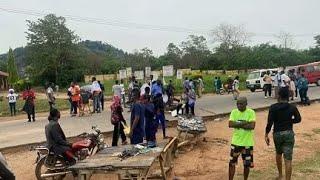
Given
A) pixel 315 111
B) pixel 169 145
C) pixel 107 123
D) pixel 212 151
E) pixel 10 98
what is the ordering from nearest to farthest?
pixel 169 145 < pixel 212 151 < pixel 107 123 < pixel 315 111 < pixel 10 98

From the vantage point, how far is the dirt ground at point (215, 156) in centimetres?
1192

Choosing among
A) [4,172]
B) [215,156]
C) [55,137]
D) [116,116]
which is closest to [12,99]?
[116,116]

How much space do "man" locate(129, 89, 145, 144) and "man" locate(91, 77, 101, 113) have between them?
36.9ft

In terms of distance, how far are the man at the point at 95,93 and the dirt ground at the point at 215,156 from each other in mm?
6203

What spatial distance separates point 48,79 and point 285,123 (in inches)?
2326

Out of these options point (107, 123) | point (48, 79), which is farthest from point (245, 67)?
point (107, 123)

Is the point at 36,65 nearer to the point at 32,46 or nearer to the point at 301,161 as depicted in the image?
the point at 32,46

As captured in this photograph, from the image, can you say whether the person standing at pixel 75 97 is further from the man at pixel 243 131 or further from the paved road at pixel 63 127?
the man at pixel 243 131

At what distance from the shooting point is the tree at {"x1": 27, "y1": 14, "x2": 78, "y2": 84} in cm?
6450

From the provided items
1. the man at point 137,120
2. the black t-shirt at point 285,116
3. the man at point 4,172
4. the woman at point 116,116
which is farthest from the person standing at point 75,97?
the man at point 4,172

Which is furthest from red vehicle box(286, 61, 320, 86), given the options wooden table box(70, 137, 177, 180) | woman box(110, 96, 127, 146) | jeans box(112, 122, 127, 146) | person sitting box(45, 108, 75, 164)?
wooden table box(70, 137, 177, 180)

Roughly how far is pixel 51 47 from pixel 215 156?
53554 millimetres

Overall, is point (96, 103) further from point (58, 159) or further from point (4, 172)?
point (4, 172)

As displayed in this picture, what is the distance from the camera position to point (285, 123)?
9.85 metres
